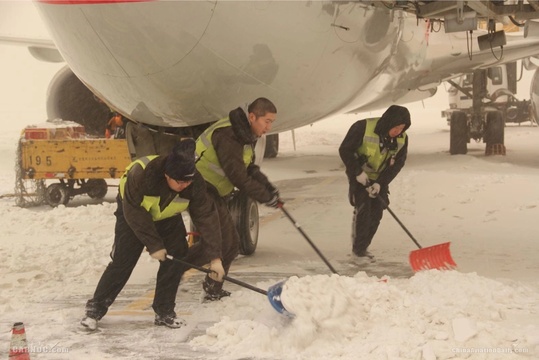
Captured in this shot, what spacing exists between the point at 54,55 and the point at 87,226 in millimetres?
5925

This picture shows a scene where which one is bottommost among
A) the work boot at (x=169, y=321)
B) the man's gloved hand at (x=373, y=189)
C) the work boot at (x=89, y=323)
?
the work boot at (x=169, y=321)

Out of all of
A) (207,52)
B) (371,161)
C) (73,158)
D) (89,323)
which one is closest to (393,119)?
(371,161)

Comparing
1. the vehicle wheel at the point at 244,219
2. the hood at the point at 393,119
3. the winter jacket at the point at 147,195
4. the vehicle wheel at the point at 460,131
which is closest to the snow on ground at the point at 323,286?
the vehicle wheel at the point at 244,219

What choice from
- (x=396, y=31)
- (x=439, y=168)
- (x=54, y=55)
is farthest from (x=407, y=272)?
(x=54, y=55)

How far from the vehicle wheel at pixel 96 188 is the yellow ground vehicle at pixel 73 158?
0.66 meters

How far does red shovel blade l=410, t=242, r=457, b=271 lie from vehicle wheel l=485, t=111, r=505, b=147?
10.4m

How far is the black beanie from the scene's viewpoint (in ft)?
15.6

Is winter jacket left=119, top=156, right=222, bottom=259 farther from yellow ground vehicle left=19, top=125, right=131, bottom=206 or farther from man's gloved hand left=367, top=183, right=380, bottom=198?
yellow ground vehicle left=19, top=125, right=131, bottom=206

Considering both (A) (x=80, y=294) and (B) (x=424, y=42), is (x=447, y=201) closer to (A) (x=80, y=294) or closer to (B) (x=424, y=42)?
(B) (x=424, y=42)

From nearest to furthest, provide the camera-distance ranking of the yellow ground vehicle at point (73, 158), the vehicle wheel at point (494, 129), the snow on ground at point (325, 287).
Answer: the snow on ground at point (325, 287)
the yellow ground vehicle at point (73, 158)
the vehicle wheel at point (494, 129)

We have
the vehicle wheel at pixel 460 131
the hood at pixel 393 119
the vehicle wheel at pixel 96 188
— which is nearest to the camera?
the hood at pixel 393 119

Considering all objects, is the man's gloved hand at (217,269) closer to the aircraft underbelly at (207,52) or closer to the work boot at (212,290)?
the work boot at (212,290)

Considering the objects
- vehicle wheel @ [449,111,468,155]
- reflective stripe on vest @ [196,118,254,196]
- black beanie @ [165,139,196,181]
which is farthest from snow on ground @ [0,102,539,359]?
vehicle wheel @ [449,111,468,155]

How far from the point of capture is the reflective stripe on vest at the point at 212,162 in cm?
607
